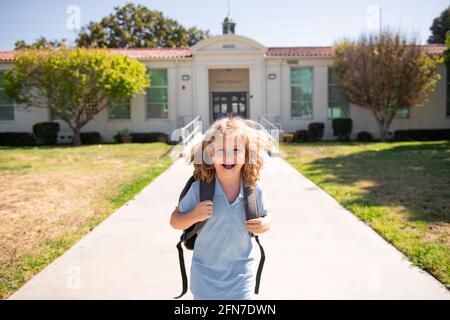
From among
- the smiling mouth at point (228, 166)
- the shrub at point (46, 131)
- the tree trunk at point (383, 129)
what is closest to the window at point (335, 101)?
the tree trunk at point (383, 129)

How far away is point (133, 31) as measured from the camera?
39.6 metres

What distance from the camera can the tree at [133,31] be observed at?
38812 mm

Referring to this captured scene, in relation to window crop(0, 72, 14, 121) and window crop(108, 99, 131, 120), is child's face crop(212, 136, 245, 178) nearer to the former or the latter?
window crop(108, 99, 131, 120)

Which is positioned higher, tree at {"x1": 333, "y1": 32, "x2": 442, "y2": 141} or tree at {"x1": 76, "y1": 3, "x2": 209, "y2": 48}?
tree at {"x1": 76, "y1": 3, "x2": 209, "y2": 48}

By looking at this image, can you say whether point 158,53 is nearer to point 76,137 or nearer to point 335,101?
point 76,137

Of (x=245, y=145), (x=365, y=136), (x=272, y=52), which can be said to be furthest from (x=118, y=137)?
(x=245, y=145)

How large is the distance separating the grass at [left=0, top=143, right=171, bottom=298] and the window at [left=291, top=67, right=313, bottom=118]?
32.8 feet

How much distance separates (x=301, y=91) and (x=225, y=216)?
2198 centimetres

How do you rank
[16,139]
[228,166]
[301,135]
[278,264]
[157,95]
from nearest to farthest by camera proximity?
[228,166], [278,264], [301,135], [16,139], [157,95]

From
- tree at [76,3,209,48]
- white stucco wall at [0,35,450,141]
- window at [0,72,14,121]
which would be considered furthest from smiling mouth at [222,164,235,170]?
tree at [76,3,209,48]

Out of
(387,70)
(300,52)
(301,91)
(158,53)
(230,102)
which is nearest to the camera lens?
(387,70)

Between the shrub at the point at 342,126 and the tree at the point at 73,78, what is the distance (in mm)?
9895

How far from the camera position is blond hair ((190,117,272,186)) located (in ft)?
8.03

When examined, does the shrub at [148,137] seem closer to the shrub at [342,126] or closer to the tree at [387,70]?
the shrub at [342,126]
